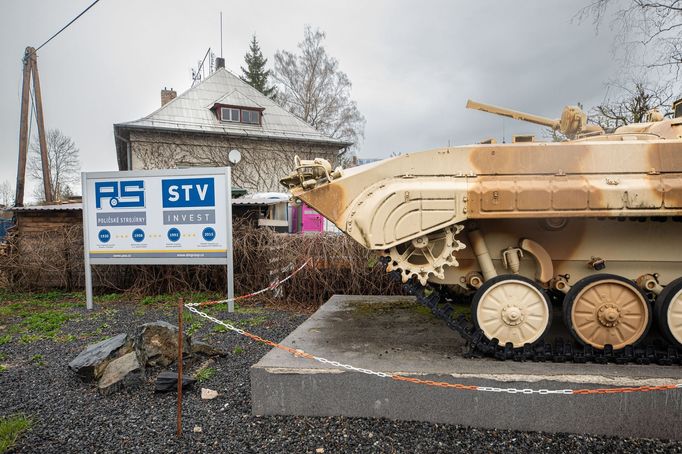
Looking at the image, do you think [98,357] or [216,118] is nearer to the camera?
[98,357]

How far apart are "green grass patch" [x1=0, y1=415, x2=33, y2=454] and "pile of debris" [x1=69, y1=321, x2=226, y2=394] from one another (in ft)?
2.20

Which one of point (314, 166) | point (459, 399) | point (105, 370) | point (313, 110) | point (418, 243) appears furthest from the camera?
point (313, 110)

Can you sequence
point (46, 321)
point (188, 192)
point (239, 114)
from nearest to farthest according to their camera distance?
point (46, 321), point (188, 192), point (239, 114)

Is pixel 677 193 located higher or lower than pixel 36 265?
higher

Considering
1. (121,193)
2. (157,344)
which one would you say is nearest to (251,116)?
(121,193)

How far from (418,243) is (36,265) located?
9341 mm

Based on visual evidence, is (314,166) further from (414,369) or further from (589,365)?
(589,365)

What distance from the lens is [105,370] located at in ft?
15.0

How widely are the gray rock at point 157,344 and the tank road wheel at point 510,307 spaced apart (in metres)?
3.09

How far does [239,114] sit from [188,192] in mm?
13518

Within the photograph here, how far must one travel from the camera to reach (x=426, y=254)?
3975 millimetres

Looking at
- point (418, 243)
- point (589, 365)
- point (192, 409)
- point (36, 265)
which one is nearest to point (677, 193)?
point (589, 365)

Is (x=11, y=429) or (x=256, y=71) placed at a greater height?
(x=256, y=71)

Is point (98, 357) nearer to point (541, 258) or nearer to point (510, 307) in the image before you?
point (510, 307)
